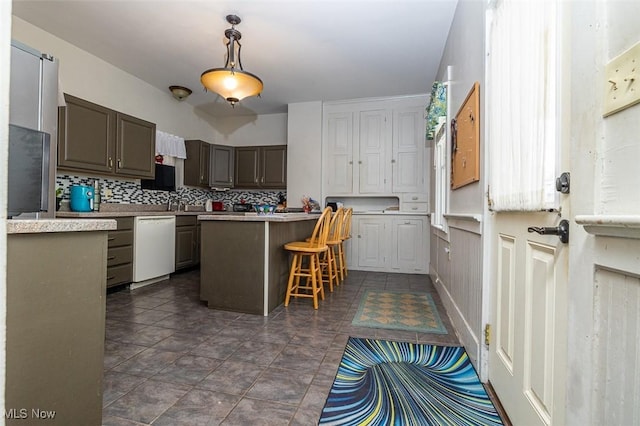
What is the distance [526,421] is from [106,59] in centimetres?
517

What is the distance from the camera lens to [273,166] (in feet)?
17.8

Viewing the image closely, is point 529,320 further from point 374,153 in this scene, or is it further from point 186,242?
point 186,242

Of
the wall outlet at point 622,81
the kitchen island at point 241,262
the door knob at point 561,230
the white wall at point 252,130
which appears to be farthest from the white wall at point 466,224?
the white wall at point 252,130

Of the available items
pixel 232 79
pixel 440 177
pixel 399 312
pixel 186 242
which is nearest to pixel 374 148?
pixel 440 177

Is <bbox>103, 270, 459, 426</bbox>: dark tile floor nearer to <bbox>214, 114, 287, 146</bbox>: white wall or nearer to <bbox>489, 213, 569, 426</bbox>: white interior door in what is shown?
<bbox>489, 213, 569, 426</bbox>: white interior door

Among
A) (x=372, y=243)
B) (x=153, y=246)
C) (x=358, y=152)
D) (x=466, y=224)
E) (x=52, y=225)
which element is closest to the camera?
(x=52, y=225)

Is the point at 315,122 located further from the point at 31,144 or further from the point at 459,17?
the point at 31,144

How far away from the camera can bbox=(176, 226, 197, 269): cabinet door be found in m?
4.25

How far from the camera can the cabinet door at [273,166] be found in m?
5.38

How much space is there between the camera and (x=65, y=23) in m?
3.05

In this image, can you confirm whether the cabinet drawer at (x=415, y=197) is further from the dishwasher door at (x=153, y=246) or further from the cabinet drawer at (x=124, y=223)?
the cabinet drawer at (x=124, y=223)

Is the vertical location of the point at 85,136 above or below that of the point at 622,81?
above

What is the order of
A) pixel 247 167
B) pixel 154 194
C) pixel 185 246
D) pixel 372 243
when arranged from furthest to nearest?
pixel 247 167 < pixel 372 243 < pixel 154 194 < pixel 185 246

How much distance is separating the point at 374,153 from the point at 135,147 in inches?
138
